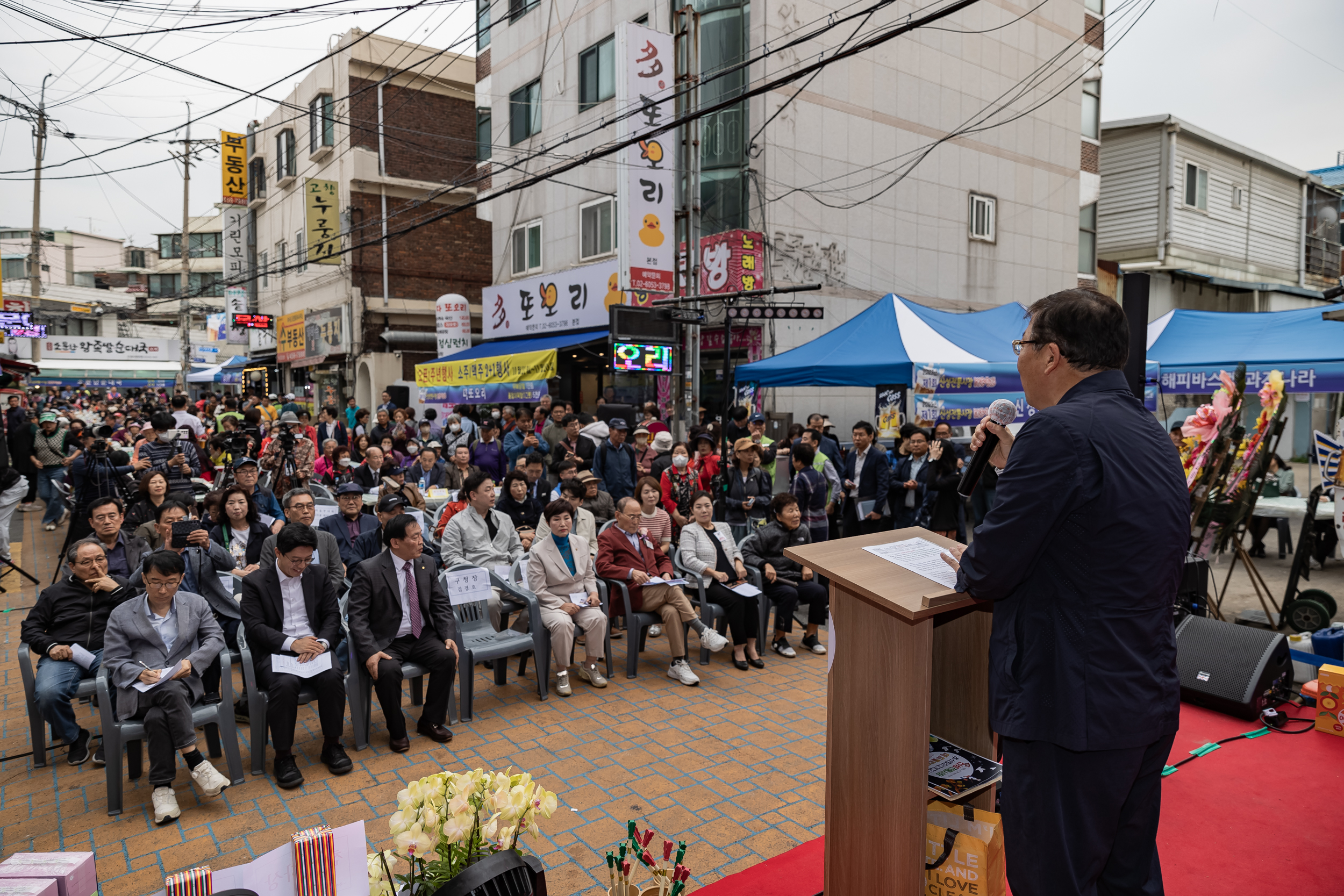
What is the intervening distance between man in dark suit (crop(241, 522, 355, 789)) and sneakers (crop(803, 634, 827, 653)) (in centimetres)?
391

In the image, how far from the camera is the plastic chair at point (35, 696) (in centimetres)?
466

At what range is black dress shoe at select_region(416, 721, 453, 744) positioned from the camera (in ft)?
16.7

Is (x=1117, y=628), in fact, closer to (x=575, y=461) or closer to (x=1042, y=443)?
(x=1042, y=443)

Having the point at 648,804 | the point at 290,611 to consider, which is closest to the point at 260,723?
the point at 290,611

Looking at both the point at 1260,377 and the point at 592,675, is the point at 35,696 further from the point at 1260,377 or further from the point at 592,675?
the point at 1260,377

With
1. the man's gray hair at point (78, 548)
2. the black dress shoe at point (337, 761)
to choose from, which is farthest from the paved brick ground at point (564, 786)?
the man's gray hair at point (78, 548)

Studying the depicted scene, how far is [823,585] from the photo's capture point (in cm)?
711

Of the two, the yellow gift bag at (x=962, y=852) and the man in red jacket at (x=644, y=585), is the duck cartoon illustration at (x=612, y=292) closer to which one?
the man in red jacket at (x=644, y=585)

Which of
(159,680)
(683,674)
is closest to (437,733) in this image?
(159,680)

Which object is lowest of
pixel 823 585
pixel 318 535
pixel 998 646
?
pixel 823 585

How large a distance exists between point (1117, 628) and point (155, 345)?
41858 mm

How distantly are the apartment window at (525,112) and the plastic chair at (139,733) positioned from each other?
16882mm

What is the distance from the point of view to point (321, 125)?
24.5 m

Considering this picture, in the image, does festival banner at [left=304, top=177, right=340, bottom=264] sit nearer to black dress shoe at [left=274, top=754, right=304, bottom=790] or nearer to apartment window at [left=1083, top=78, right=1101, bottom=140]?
black dress shoe at [left=274, top=754, right=304, bottom=790]
